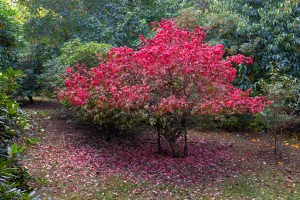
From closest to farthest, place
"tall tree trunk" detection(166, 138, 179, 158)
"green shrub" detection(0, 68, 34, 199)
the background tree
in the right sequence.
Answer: "green shrub" detection(0, 68, 34, 199) → "tall tree trunk" detection(166, 138, 179, 158) → the background tree

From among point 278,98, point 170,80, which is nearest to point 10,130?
point 170,80

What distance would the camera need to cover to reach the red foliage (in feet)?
17.0

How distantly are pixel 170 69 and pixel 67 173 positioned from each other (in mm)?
2541

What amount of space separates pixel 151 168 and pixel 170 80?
1.70 metres

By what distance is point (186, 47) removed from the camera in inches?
208

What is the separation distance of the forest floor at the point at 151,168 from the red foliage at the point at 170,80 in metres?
1.13

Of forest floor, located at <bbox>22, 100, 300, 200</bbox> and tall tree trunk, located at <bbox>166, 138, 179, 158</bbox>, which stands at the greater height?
tall tree trunk, located at <bbox>166, 138, 179, 158</bbox>

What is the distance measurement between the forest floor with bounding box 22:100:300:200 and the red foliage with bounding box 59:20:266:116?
3.72 feet

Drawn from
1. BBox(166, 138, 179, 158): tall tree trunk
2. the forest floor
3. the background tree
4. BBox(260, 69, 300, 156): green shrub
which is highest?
the background tree

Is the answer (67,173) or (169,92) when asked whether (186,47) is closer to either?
(169,92)

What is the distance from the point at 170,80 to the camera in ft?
18.1

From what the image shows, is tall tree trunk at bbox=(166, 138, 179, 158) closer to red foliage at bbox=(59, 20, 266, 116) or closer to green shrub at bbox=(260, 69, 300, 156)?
red foliage at bbox=(59, 20, 266, 116)

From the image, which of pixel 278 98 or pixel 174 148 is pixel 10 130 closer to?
pixel 174 148

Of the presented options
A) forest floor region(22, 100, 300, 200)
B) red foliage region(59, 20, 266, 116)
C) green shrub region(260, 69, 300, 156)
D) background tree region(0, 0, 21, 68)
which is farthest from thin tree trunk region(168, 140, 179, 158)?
background tree region(0, 0, 21, 68)
